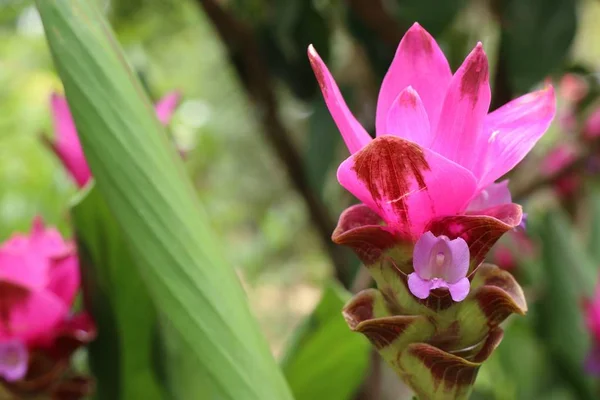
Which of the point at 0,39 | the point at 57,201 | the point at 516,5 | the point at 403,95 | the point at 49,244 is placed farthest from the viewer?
the point at 0,39

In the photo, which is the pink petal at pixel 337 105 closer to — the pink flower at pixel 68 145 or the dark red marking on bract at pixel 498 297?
the dark red marking on bract at pixel 498 297

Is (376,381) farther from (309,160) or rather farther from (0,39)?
(0,39)

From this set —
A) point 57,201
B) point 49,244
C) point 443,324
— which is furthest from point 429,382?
point 57,201

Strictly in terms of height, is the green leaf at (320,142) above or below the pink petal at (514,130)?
below

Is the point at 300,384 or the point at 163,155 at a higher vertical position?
the point at 163,155

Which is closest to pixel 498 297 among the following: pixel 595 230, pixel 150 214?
pixel 150 214

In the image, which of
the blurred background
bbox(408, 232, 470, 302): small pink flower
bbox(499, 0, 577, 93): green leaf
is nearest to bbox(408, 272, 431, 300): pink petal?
bbox(408, 232, 470, 302): small pink flower

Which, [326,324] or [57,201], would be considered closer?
[326,324]

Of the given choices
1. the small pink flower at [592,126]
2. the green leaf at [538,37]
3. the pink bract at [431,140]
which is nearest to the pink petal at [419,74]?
the pink bract at [431,140]
